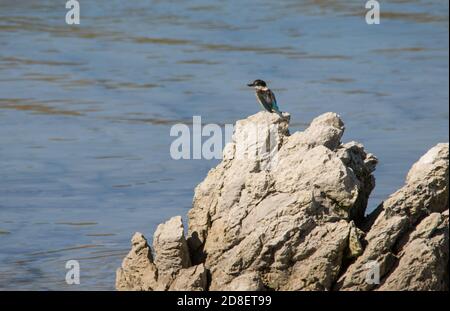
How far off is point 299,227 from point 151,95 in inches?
561

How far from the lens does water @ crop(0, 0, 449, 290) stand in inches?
735

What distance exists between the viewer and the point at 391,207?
1296 cm

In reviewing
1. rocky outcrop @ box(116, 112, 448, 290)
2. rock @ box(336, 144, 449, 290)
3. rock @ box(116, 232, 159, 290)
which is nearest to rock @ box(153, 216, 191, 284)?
rocky outcrop @ box(116, 112, 448, 290)

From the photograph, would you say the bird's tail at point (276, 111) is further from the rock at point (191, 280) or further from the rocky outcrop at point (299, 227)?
the rock at point (191, 280)

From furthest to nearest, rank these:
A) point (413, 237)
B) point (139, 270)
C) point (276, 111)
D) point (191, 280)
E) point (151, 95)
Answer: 1. point (151, 95)
2. point (276, 111)
3. point (139, 270)
4. point (413, 237)
5. point (191, 280)

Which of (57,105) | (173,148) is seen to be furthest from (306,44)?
(173,148)

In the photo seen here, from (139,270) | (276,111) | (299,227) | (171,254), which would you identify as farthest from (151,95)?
(299,227)

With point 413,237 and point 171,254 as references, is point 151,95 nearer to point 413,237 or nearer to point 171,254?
point 171,254

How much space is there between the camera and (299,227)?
41.7ft

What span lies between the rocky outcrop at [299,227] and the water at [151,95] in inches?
96.1

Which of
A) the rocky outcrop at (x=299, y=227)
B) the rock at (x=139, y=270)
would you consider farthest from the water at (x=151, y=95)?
the rocky outcrop at (x=299, y=227)

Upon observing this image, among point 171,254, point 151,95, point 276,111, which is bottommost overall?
point 171,254

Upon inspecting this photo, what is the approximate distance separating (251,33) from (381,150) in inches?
425
